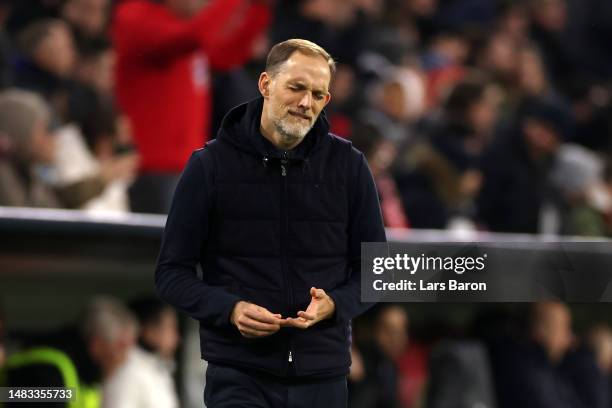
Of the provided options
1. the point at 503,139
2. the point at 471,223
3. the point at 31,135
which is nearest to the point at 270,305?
the point at 31,135

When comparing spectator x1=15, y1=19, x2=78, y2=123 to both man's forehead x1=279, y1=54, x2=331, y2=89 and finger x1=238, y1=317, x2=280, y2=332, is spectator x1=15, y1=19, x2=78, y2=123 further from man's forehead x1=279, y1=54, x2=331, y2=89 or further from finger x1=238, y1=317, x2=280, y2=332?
finger x1=238, y1=317, x2=280, y2=332

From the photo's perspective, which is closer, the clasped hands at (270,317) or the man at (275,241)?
the clasped hands at (270,317)

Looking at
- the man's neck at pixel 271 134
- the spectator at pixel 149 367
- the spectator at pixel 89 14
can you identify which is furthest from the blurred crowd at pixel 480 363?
the man's neck at pixel 271 134

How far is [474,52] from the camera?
43.2 ft

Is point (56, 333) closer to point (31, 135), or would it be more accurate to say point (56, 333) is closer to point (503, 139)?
point (31, 135)

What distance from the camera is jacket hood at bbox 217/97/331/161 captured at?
14.1ft

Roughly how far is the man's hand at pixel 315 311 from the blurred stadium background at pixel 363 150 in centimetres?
272

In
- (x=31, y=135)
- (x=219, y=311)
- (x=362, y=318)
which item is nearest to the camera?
(x=219, y=311)

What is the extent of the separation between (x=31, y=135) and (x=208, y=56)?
3.18ft

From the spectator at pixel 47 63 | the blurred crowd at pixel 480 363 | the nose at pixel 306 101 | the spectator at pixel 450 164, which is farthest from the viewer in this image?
the spectator at pixel 450 164

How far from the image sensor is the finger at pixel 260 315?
4074 mm

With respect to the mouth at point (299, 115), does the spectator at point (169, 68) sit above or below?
above

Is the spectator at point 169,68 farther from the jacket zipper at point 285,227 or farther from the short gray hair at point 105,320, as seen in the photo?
the jacket zipper at point 285,227

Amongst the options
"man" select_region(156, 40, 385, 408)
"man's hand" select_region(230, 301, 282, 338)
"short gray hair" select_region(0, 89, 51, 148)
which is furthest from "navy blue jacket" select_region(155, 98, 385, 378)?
"short gray hair" select_region(0, 89, 51, 148)
